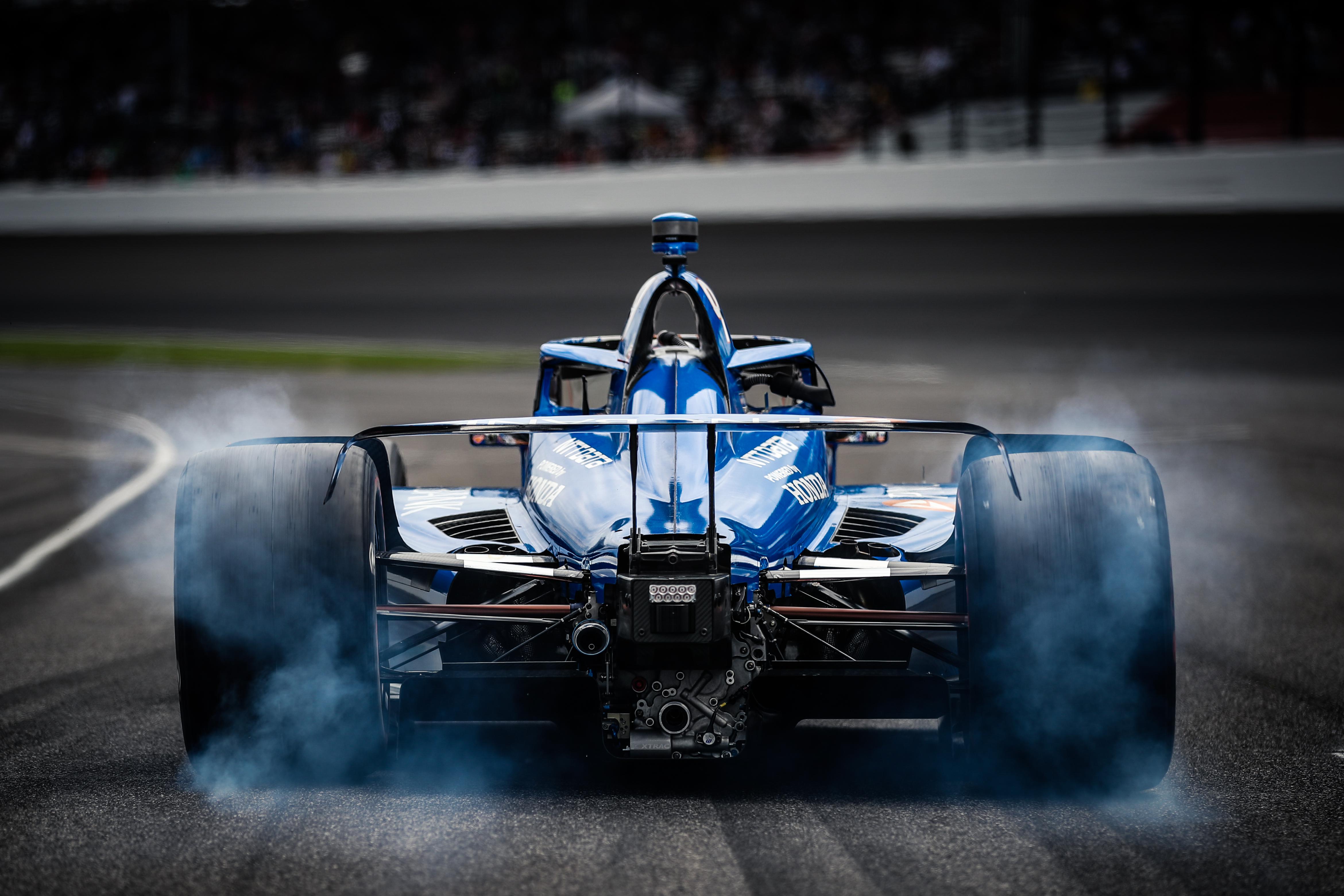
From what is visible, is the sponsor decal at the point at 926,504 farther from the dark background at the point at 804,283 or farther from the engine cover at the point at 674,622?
the dark background at the point at 804,283

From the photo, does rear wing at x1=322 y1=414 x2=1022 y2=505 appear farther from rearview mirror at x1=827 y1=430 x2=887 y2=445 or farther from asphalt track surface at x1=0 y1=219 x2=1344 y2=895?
rearview mirror at x1=827 y1=430 x2=887 y2=445

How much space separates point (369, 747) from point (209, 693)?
0.48 metres

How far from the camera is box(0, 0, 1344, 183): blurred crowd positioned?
21.9 m

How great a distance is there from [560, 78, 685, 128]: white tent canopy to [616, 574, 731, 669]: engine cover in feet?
71.6

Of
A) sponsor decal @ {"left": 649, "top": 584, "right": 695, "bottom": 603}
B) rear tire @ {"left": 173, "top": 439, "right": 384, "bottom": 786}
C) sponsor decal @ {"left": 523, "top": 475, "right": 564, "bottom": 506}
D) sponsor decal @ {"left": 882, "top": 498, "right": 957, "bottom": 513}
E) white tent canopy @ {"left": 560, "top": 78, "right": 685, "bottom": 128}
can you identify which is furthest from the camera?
white tent canopy @ {"left": 560, "top": 78, "right": 685, "bottom": 128}

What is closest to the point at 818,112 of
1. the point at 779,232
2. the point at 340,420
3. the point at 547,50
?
the point at 779,232

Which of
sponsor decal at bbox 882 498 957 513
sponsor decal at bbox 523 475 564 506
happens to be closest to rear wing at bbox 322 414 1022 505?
sponsor decal at bbox 523 475 564 506

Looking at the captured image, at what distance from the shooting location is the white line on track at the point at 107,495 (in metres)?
7.92

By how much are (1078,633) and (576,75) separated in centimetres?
2617

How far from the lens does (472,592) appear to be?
470 centimetres

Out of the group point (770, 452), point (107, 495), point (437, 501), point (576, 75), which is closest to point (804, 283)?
point (576, 75)

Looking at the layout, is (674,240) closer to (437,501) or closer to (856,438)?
(856,438)

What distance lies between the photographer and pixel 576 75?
2881cm

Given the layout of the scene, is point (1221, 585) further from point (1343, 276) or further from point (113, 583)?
point (1343, 276)
